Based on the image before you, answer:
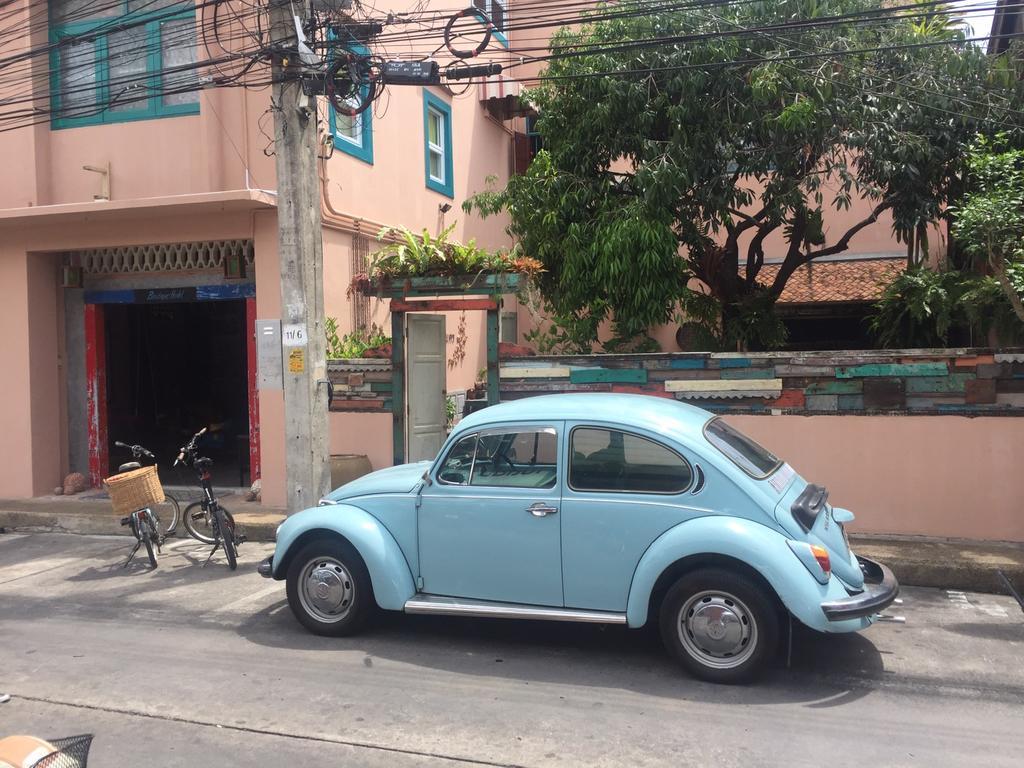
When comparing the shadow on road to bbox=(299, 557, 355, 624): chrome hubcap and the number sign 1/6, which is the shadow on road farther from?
the number sign 1/6

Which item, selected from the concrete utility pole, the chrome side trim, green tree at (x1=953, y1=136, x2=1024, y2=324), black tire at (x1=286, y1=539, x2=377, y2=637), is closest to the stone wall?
the concrete utility pole

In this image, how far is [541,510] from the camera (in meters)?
5.33

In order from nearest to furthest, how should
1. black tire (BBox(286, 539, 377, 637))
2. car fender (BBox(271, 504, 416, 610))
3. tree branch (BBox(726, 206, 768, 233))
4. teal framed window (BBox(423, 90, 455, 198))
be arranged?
car fender (BBox(271, 504, 416, 610)), black tire (BBox(286, 539, 377, 637)), tree branch (BBox(726, 206, 768, 233)), teal framed window (BBox(423, 90, 455, 198))

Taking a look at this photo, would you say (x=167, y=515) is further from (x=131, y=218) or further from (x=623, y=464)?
(x=623, y=464)

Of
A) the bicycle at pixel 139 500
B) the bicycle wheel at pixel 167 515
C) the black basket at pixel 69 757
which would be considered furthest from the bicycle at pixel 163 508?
the black basket at pixel 69 757

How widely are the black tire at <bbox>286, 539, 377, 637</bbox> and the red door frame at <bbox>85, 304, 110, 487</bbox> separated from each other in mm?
7209

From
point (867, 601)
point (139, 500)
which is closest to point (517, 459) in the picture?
point (867, 601)

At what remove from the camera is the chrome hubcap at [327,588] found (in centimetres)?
586

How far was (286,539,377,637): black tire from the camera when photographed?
5797 millimetres

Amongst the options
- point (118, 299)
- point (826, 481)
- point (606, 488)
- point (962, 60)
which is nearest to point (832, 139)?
point (962, 60)

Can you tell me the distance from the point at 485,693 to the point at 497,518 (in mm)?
1037

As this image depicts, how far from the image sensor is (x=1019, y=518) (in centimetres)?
795

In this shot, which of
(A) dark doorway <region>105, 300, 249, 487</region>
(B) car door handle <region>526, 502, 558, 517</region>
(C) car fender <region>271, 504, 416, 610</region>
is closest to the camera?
(B) car door handle <region>526, 502, 558, 517</region>

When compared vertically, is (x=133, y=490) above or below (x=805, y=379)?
below
